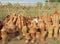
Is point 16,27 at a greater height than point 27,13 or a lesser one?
lesser

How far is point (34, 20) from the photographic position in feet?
4.13

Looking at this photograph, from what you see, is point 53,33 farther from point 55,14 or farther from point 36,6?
point 36,6

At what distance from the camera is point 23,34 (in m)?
1.25

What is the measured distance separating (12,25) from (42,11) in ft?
0.87

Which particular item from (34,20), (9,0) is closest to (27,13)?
(34,20)

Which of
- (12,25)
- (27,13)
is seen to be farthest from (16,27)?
(27,13)

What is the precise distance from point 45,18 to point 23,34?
0.22 m

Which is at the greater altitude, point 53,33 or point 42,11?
point 42,11

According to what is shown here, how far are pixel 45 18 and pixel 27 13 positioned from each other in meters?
0.15

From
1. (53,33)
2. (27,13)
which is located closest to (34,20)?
(27,13)

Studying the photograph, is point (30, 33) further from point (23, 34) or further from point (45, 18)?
point (45, 18)

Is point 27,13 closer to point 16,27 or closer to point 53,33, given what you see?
point 16,27

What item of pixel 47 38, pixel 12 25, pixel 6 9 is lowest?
pixel 47 38

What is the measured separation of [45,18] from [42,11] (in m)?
0.06
